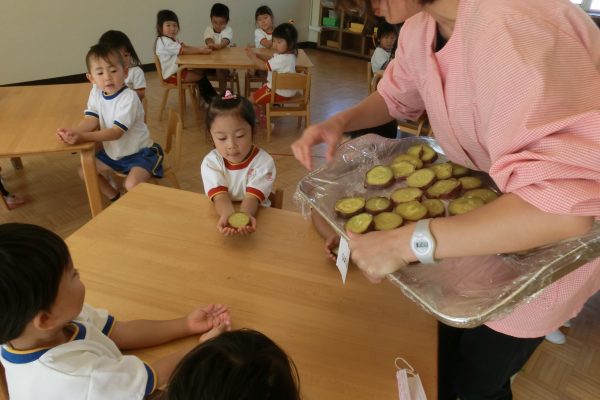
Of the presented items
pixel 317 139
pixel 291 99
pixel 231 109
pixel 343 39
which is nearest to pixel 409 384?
pixel 317 139

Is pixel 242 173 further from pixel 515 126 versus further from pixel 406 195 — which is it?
pixel 515 126

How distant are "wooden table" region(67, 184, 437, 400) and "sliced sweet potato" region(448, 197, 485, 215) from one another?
0.28 meters

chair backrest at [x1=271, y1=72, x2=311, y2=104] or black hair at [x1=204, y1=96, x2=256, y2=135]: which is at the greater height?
black hair at [x1=204, y1=96, x2=256, y2=135]

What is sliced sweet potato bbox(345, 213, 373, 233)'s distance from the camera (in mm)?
939

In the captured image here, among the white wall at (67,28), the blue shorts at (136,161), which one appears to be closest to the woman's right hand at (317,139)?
the blue shorts at (136,161)

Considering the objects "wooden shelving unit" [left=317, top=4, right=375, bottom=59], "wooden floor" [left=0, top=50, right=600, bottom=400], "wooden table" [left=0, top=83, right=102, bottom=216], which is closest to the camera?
"wooden floor" [left=0, top=50, right=600, bottom=400]

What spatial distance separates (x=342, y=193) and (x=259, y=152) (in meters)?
0.71

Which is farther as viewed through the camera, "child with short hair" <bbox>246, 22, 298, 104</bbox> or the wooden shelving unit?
the wooden shelving unit

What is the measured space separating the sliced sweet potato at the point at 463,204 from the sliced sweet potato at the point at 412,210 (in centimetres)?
6

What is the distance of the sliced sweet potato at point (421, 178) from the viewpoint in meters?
1.06

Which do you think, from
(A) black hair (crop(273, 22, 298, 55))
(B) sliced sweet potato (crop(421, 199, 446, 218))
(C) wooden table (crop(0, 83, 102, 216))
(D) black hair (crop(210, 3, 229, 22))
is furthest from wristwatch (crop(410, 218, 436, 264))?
(D) black hair (crop(210, 3, 229, 22))

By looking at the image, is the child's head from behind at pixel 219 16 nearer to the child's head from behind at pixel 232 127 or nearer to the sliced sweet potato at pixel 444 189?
the child's head from behind at pixel 232 127

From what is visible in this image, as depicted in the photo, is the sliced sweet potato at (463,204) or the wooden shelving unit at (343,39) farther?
the wooden shelving unit at (343,39)

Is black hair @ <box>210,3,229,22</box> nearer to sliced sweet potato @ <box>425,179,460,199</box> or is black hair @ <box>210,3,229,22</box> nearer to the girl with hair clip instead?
the girl with hair clip
